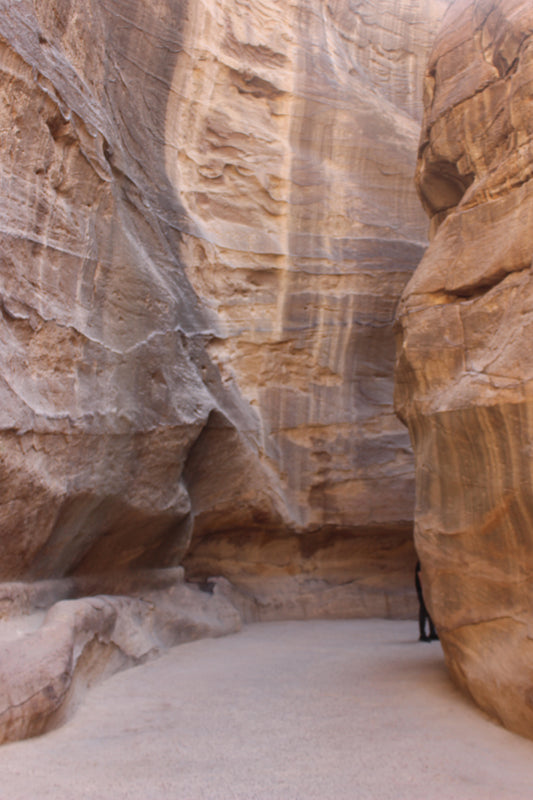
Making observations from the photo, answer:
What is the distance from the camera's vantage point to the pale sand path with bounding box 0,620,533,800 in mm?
2893

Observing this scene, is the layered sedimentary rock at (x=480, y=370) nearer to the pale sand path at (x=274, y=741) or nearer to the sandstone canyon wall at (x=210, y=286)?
the pale sand path at (x=274, y=741)

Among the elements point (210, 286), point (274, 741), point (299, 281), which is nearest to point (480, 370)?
point (274, 741)

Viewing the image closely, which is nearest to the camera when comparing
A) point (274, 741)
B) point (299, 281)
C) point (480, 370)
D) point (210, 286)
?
point (274, 741)

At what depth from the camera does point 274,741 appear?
351 centimetres

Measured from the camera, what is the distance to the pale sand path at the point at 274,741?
289cm

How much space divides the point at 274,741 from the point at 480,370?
8.41 feet

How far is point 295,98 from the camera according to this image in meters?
9.29

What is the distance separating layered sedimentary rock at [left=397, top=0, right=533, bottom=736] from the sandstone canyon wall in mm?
2698

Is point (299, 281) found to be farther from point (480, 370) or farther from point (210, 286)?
point (480, 370)

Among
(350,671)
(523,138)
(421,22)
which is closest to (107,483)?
(350,671)

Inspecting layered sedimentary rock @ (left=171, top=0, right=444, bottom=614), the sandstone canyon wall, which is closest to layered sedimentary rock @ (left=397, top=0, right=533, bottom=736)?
the sandstone canyon wall

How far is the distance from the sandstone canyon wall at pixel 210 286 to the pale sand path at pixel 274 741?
60.4 inches

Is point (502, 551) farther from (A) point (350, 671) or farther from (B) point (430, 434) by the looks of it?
(A) point (350, 671)

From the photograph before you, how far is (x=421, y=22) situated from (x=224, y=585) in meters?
9.88
